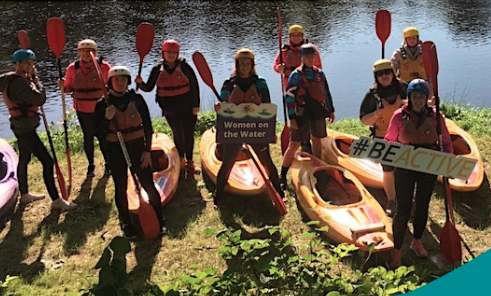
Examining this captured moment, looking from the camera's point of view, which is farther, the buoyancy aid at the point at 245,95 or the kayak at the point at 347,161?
the kayak at the point at 347,161

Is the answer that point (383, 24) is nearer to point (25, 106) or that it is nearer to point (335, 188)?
point (335, 188)

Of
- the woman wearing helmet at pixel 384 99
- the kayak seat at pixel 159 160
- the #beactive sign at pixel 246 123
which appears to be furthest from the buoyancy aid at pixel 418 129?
the kayak seat at pixel 159 160

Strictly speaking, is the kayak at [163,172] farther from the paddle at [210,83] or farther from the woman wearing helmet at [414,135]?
the woman wearing helmet at [414,135]

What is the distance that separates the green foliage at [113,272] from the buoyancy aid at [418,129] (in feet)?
7.24

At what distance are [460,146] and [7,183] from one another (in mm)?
4225

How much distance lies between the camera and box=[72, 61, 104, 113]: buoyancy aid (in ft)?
16.1

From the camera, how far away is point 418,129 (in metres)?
3.37

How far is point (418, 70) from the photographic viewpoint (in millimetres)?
5094

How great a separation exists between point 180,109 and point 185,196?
0.81 m

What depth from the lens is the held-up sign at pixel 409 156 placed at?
2986 millimetres

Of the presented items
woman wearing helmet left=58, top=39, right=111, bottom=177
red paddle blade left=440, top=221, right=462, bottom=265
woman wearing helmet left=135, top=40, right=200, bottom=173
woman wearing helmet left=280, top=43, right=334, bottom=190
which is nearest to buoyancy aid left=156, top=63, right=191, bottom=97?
woman wearing helmet left=135, top=40, right=200, bottom=173

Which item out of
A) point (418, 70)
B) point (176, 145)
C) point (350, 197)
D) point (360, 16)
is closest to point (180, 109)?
point (176, 145)

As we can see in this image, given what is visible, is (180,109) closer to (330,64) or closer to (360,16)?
(330,64)

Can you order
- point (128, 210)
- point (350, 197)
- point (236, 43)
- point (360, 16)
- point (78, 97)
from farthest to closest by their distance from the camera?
point (360, 16), point (236, 43), point (78, 97), point (350, 197), point (128, 210)
